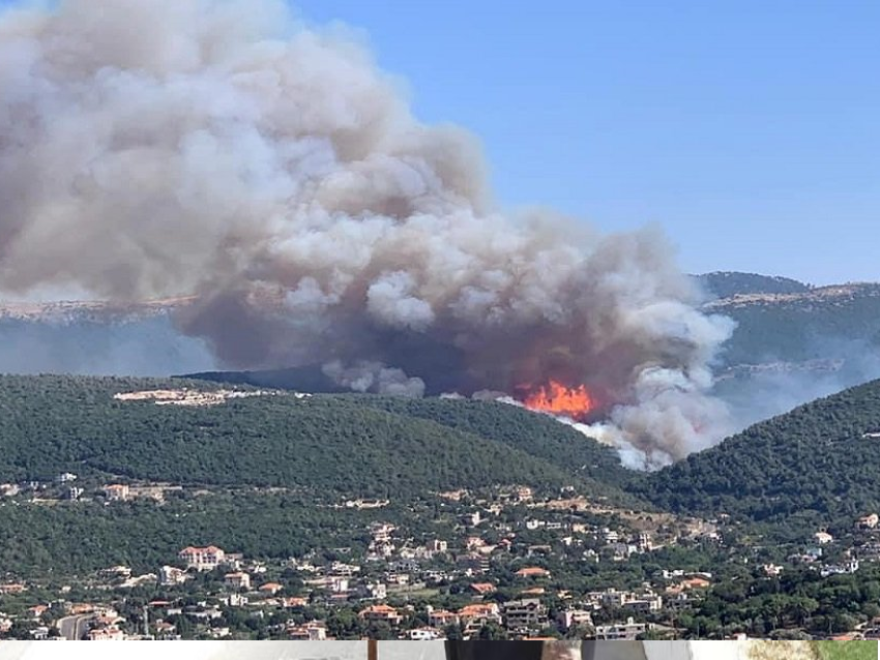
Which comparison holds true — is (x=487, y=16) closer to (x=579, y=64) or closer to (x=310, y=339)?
(x=579, y=64)

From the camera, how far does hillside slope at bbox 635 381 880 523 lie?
11.3 metres

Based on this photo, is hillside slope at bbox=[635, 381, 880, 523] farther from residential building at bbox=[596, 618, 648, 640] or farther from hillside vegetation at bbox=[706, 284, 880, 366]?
residential building at bbox=[596, 618, 648, 640]

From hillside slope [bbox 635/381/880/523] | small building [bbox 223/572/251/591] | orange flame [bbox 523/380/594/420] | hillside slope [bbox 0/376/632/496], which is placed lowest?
small building [bbox 223/572/251/591]

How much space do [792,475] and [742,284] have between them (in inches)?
47.2

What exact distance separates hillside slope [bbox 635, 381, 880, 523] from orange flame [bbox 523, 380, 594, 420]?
0.80 metres

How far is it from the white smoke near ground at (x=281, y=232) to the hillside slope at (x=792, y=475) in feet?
0.99

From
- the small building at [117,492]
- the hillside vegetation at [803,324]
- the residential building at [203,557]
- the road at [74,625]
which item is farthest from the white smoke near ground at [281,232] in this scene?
the road at [74,625]

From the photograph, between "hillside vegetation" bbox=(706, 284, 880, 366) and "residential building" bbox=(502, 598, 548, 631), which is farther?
"hillside vegetation" bbox=(706, 284, 880, 366)

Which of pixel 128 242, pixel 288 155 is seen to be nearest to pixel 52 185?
pixel 128 242

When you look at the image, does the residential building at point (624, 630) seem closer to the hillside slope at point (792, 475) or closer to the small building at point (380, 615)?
the small building at point (380, 615)

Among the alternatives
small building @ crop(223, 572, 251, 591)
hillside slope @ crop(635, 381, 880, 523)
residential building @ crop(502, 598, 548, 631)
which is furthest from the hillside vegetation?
small building @ crop(223, 572, 251, 591)

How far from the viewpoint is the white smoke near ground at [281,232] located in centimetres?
A: 1162

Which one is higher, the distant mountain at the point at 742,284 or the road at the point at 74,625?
the distant mountain at the point at 742,284

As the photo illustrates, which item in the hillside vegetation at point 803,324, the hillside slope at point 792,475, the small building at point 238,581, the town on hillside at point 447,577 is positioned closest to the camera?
the town on hillside at point 447,577
